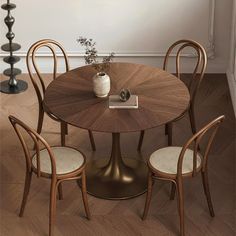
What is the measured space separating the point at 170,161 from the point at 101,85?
24.5 inches

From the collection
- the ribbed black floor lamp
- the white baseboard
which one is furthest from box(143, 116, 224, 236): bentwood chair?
the ribbed black floor lamp

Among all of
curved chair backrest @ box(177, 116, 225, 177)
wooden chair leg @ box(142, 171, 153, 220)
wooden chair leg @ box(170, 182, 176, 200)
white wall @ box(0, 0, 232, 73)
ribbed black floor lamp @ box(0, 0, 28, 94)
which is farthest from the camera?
white wall @ box(0, 0, 232, 73)

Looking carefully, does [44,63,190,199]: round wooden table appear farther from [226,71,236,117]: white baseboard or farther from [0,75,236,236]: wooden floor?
[226,71,236,117]: white baseboard

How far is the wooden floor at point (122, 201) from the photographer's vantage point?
3.63m

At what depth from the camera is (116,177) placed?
4.03m

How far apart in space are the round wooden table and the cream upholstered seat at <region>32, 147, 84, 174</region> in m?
0.25

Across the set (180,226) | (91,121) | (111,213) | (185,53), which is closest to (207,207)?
(180,226)

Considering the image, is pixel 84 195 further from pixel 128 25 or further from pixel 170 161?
pixel 128 25

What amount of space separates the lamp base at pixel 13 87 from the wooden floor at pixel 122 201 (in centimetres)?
53

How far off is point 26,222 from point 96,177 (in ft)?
1.97

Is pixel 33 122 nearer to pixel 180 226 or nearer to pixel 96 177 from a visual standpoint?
pixel 96 177

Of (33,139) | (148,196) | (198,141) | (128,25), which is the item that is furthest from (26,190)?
(128,25)

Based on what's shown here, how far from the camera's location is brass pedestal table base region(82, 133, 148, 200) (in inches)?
154

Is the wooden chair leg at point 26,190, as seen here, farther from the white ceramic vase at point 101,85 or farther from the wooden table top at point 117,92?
the white ceramic vase at point 101,85
